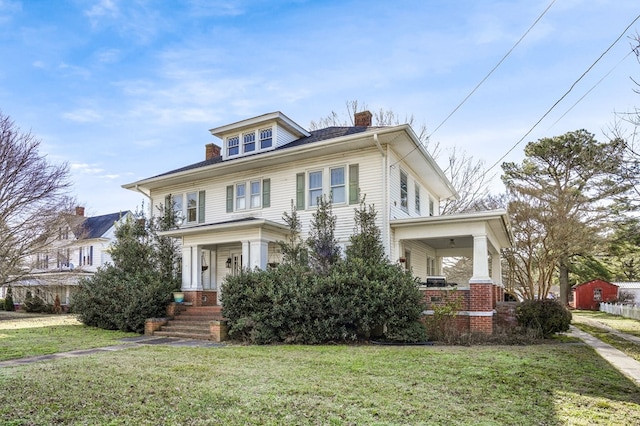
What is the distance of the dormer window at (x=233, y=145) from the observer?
1764 cm

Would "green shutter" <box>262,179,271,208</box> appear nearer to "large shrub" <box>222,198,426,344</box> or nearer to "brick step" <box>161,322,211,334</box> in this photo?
"large shrub" <box>222,198,426,344</box>

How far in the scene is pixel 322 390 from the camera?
5.86 m

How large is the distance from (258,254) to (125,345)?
451 cm

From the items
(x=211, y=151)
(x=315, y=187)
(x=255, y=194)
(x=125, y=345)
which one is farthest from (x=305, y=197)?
(x=211, y=151)

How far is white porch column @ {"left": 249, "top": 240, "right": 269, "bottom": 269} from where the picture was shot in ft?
45.8

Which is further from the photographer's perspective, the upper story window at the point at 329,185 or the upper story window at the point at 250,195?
the upper story window at the point at 250,195

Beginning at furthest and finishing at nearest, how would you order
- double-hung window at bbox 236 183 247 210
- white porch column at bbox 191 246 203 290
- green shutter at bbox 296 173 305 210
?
double-hung window at bbox 236 183 247 210 < white porch column at bbox 191 246 203 290 < green shutter at bbox 296 173 305 210

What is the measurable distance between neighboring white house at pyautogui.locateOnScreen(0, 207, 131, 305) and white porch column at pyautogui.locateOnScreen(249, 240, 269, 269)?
7385 millimetres

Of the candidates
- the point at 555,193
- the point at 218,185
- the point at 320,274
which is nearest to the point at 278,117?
the point at 218,185

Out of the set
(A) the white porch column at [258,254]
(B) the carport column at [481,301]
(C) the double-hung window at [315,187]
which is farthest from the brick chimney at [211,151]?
(B) the carport column at [481,301]

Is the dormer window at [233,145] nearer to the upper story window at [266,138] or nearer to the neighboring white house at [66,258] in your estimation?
the upper story window at [266,138]

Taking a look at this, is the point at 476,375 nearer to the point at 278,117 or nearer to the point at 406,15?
the point at 406,15

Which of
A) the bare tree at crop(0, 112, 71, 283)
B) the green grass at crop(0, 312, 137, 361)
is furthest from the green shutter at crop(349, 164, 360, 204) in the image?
the bare tree at crop(0, 112, 71, 283)

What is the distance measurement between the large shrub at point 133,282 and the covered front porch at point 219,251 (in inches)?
36.5
